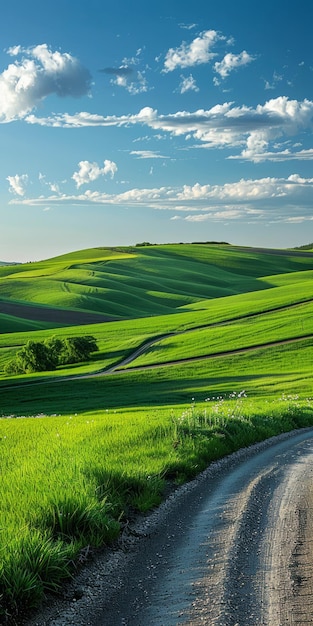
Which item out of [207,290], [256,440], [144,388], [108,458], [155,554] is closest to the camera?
[155,554]

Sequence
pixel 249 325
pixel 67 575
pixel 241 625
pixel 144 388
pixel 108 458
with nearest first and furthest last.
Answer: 1. pixel 241 625
2. pixel 67 575
3. pixel 108 458
4. pixel 144 388
5. pixel 249 325

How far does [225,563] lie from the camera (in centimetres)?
701

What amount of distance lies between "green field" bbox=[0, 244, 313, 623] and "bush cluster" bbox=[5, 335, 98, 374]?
1778mm

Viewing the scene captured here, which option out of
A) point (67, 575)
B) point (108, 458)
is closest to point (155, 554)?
point (67, 575)

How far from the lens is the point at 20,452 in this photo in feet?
46.8

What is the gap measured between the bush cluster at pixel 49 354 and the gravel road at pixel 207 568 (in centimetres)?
5708

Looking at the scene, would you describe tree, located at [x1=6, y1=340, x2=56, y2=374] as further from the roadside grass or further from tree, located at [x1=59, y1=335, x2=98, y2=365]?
the roadside grass

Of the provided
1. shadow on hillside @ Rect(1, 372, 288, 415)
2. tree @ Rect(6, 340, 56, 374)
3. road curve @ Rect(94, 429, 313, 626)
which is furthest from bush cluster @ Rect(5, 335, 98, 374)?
road curve @ Rect(94, 429, 313, 626)

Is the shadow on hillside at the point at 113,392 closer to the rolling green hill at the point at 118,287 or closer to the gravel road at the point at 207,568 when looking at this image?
the gravel road at the point at 207,568

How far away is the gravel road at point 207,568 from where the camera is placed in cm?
587

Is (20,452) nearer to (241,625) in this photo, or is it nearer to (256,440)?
(256,440)

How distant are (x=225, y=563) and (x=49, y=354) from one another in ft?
206

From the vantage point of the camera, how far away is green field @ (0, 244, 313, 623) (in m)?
7.80

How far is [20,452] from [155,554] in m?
7.28
